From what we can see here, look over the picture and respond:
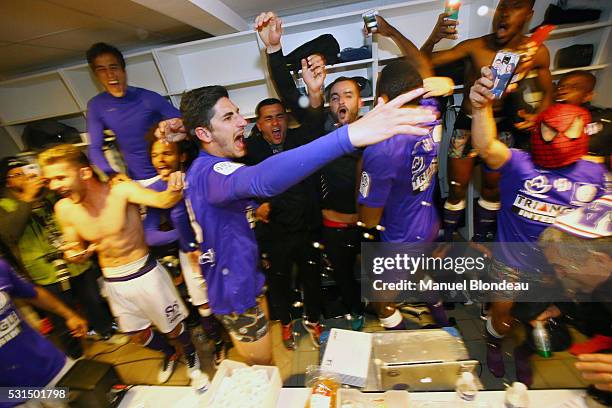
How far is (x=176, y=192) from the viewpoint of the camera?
134cm

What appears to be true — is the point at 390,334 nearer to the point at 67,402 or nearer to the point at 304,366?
the point at 304,366

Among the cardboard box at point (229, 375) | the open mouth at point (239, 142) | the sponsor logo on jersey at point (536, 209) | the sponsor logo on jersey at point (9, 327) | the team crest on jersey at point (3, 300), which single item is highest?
the open mouth at point (239, 142)

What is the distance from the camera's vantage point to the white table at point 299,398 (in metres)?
0.76

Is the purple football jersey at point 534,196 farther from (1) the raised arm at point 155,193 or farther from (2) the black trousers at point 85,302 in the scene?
(2) the black trousers at point 85,302

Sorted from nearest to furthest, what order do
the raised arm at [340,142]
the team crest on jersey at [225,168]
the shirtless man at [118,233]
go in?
the raised arm at [340,142] < the team crest on jersey at [225,168] < the shirtless man at [118,233]

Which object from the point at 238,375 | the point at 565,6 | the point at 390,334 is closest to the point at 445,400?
the point at 390,334

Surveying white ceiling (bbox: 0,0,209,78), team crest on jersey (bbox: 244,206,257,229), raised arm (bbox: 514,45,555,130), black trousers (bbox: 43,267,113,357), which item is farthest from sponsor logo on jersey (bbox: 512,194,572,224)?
black trousers (bbox: 43,267,113,357)

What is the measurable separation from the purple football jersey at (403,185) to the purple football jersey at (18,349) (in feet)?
5.35

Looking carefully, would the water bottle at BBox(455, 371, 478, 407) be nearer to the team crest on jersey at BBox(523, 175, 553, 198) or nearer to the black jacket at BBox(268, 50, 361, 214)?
the team crest on jersey at BBox(523, 175, 553, 198)

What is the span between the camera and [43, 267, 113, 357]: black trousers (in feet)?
5.81

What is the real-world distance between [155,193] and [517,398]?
172 centimetres

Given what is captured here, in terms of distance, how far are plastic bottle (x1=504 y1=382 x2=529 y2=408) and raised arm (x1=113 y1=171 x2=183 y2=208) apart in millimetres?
1519

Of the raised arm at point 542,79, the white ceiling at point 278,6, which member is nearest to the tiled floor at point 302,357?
the raised arm at point 542,79

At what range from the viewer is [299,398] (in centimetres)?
84
